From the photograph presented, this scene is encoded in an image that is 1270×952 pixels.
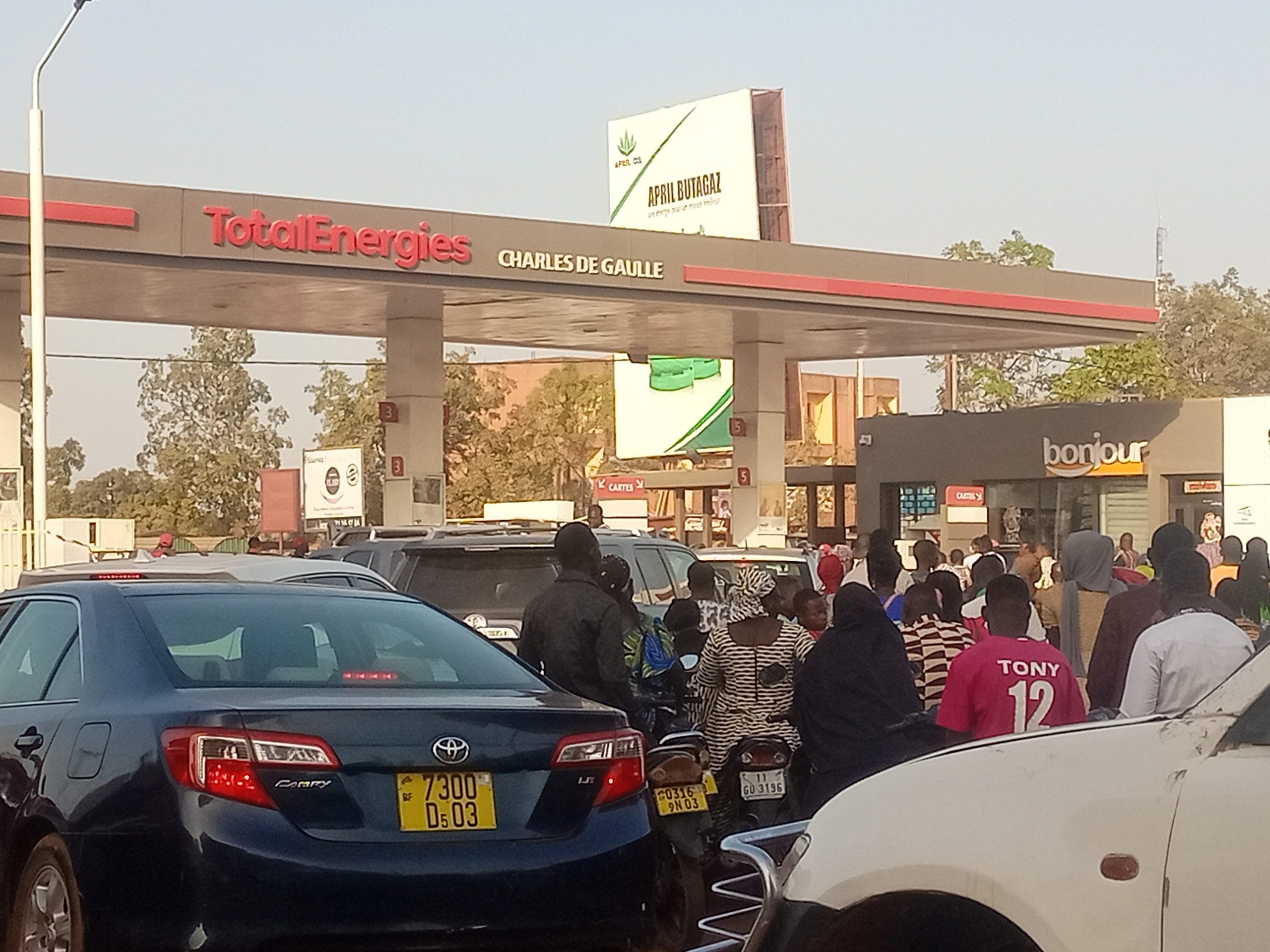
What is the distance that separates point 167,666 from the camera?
6.21 metres

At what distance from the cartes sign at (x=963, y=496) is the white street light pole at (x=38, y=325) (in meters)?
20.9

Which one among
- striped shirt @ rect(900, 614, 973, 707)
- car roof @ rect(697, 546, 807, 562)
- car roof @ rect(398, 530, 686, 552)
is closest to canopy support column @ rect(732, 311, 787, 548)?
car roof @ rect(697, 546, 807, 562)

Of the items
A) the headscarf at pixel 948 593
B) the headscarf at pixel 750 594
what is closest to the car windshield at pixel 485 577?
the headscarf at pixel 750 594

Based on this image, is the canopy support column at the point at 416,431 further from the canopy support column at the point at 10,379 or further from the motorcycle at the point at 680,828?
the motorcycle at the point at 680,828

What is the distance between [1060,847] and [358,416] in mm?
67344

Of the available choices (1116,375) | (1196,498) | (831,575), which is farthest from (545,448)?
(831,575)

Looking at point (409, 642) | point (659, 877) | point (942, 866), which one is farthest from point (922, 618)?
point (942, 866)

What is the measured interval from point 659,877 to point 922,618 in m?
2.77

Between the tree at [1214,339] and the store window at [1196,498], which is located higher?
the tree at [1214,339]

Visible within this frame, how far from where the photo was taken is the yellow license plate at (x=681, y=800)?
7.93 m

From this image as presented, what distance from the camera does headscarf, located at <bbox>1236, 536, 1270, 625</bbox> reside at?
45.2 feet

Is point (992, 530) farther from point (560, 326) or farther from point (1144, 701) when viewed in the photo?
point (1144, 701)

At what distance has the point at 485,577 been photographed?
1229 centimetres

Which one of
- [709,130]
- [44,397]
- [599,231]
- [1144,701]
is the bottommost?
[1144,701]
